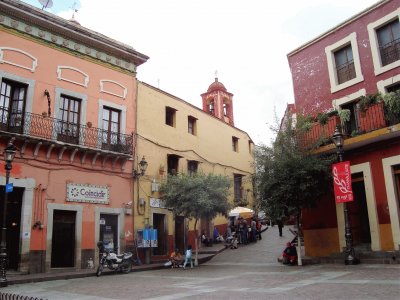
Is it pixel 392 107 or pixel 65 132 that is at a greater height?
pixel 65 132

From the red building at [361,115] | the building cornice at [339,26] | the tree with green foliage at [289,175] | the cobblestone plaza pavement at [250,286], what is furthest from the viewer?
the building cornice at [339,26]

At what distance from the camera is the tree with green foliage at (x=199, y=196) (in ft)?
57.5

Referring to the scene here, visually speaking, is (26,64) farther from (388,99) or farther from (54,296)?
(388,99)

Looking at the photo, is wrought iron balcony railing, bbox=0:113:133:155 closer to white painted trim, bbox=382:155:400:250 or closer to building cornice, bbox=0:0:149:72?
building cornice, bbox=0:0:149:72

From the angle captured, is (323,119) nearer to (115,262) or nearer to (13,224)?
(115,262)

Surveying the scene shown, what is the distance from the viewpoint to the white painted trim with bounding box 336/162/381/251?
48.2 feet

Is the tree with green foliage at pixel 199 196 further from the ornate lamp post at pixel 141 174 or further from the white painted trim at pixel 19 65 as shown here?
the white painted trim at pixel 19 65

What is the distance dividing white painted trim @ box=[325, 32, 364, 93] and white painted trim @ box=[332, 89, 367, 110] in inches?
18.9

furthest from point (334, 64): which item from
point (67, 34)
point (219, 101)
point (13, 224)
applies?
point (219, 101)

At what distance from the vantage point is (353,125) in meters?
16.9

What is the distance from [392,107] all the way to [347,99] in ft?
9.71

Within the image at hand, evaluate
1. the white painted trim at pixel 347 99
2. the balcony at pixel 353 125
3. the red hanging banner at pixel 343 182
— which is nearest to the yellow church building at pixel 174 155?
the balcony at pixel 353 125

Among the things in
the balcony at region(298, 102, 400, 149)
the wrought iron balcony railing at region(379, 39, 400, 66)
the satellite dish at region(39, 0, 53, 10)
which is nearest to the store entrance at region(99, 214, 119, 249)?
the balcony at region(298, 102, 400, 149)

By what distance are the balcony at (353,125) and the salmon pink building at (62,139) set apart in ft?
27.6
